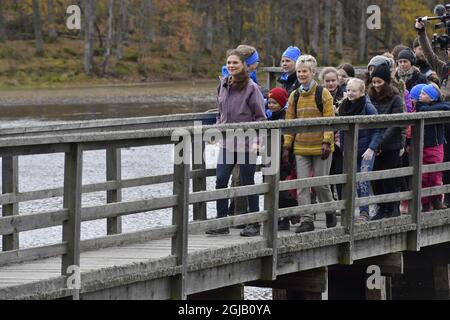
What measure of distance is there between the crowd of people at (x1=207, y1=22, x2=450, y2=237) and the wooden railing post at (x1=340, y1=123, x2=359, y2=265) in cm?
15

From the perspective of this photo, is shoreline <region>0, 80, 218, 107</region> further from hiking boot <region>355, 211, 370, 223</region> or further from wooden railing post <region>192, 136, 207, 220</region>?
hiking boot <region>355, 211, 370, 223</region>

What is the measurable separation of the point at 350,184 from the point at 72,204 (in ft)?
11.1

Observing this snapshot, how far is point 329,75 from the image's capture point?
12.2 meters

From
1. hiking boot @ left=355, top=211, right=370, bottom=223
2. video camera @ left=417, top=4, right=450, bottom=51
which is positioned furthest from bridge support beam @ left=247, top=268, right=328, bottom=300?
video camera @ left=417, top=4, right=450, bottom=51

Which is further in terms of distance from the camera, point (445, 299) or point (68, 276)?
point (445, 299)

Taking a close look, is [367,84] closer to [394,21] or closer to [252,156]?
[252,156]

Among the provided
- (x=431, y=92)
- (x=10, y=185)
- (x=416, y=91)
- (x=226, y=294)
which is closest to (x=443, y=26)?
(x=416, y=91)

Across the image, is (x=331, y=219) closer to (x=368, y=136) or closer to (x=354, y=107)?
(x=368, y=136)

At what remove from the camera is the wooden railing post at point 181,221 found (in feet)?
29.9

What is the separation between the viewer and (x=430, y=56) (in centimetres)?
1389

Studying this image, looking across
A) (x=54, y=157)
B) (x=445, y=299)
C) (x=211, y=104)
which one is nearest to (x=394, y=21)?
(x=211, y=104)

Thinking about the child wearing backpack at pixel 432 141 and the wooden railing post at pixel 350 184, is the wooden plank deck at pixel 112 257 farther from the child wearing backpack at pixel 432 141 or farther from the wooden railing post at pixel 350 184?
the child wearing backpack at pixel 432 141
